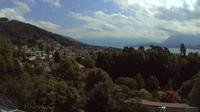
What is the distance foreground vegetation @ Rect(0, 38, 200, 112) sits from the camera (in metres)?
34.8

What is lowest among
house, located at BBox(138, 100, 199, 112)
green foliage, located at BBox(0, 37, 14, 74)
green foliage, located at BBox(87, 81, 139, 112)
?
house, located at BBox(138, 100, 199, 112)

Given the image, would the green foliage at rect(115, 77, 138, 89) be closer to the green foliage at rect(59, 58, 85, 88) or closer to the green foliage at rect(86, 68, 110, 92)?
the green foliage at rect(86, 68, 110, 92)

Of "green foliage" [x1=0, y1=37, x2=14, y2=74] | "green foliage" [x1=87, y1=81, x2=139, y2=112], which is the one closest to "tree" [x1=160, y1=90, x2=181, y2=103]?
"green foliage" [x1=87, y1=81, x2=139, y2=112]

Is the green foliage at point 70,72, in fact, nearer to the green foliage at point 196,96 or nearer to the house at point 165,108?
the house at point 165,108

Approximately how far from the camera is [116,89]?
4191cm

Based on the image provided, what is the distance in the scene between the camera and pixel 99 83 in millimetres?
43000

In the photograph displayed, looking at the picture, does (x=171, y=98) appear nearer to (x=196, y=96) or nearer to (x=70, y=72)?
(x=196, y=96)

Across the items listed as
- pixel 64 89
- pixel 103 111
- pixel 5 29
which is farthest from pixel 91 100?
pixel 5 29

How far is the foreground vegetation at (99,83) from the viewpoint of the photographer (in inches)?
1371

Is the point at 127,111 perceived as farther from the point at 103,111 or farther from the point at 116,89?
the point at 116,89

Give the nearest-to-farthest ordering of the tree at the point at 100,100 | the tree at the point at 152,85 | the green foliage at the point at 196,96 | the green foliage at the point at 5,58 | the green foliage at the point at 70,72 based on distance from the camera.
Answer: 1. the tree at the point at 100,100
2. the green foliage at the point at 196,96
3. the green foliage at the point at 5,58
4. the green foliage at the point at 70,72
5. the tree at the point at 152,85

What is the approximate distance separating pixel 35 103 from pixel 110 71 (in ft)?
135

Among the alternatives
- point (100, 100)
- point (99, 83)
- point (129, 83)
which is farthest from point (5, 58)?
point (100, 100)

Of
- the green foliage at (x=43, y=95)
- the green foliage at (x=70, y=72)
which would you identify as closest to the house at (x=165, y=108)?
the green foliage at (x=43, y=95)
